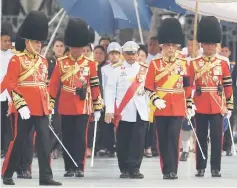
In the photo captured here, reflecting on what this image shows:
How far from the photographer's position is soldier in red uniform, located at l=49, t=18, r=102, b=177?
644 inches

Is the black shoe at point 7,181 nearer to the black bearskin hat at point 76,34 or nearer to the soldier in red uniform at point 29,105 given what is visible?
the soldier in red uniform at point 29,105

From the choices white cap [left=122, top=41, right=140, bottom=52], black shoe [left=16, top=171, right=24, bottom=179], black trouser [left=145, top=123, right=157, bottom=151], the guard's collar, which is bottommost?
black shoe [left=16, top=171, right=24, bottom=179]

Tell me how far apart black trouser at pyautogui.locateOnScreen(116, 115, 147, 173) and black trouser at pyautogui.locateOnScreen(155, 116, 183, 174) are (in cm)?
49

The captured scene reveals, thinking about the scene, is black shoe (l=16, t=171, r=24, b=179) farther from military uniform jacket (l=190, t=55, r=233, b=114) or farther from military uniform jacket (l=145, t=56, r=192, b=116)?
military uniform jacket (l=190, t=55, r=233, b=114)

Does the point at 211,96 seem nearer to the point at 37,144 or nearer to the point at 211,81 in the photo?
the point at 211,81

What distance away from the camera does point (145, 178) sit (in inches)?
652

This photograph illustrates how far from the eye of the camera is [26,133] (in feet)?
49.8

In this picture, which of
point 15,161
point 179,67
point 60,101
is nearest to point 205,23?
point 179,67

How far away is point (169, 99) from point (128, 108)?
783 mm

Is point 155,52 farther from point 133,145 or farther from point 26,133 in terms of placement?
point 26,133

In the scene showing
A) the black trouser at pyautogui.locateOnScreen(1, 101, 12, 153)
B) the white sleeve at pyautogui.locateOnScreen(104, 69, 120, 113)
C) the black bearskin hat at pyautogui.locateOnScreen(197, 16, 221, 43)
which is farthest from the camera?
the black trouser at pyautogui.locateOnScreen(1, 101, 12, 153)

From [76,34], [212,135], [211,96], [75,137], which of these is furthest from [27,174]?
[211,96]

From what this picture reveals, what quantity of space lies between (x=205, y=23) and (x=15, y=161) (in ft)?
11.2

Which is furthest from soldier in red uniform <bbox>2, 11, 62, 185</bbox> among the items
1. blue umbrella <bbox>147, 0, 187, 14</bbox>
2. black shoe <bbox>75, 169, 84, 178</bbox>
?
blue umbrella <bbox>147, 0, 187, 14</bbox>
